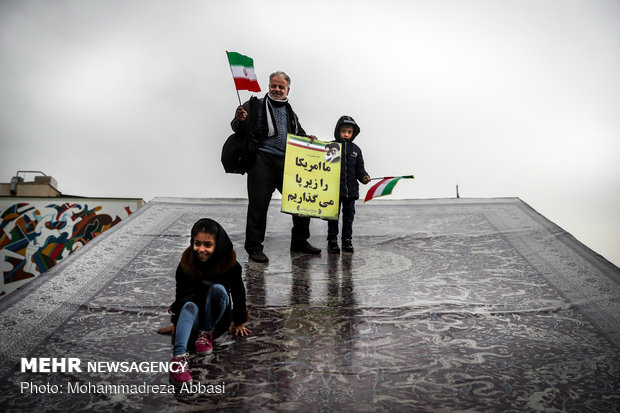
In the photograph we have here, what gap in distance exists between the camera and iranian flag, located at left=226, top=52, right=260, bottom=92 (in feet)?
14.4

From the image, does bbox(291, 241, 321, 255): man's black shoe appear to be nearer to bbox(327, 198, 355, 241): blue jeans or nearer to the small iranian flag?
bbox(327, 198, 355, 241): blue jeans

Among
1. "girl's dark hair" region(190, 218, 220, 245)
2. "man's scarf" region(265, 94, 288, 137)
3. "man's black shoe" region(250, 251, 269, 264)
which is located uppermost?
"man's scarf" region(265, 94, 288, 137)

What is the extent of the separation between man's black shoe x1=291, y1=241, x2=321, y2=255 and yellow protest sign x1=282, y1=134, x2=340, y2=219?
0.37m

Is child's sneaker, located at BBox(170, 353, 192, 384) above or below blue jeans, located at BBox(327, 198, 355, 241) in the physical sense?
below

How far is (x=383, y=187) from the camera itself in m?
4.99

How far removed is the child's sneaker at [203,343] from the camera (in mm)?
2631

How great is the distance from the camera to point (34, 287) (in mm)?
3779

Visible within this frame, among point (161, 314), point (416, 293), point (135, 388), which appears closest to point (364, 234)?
point (416, 293)

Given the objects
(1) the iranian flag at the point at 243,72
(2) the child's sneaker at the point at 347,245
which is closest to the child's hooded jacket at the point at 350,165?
(2) the child's sneaker at the point at 347,245

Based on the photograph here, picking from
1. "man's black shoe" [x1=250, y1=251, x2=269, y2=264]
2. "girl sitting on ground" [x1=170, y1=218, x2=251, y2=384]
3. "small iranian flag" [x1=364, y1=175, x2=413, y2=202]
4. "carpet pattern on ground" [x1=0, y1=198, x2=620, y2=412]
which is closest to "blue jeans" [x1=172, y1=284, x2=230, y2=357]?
"girl sitting on ground" [x1=170, y1=218, x2=251, y2=384]

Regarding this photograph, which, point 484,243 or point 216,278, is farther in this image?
point 484,243

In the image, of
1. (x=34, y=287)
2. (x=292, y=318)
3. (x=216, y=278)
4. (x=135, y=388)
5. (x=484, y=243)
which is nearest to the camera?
(x=135, y=388)

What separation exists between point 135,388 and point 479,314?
2114 mm

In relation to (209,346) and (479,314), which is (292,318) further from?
(479,314)
